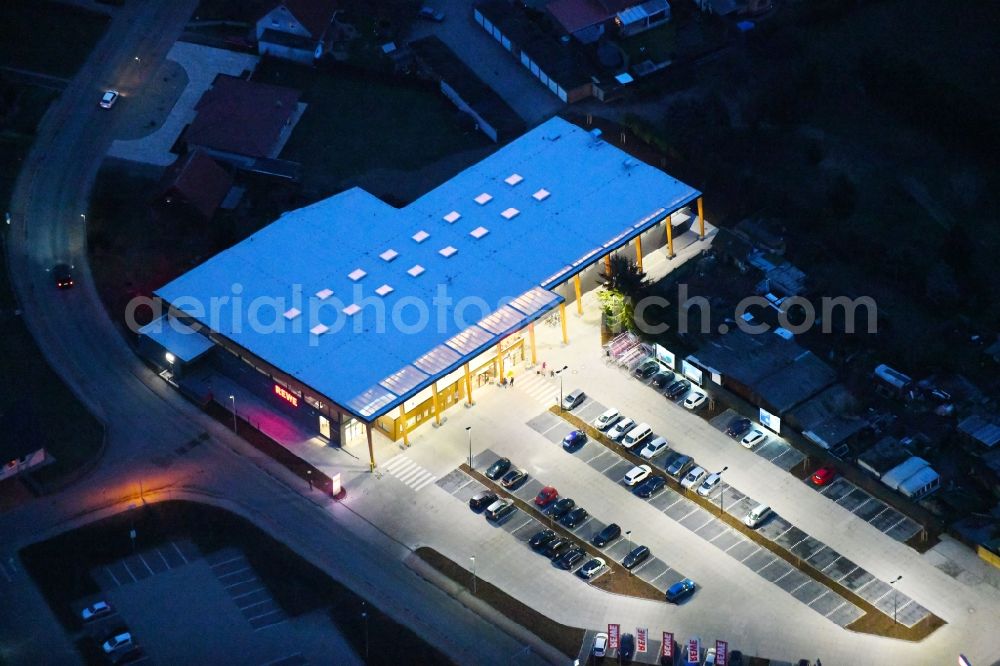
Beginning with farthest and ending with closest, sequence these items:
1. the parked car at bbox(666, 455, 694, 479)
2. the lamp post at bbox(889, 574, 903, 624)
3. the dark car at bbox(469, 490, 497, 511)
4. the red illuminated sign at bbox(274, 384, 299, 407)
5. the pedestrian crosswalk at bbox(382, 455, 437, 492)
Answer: the red illuminated sign at bbox(274, 384, 299, 407), the pedestrian crosswalk at bbox(382, 455, 437, 492), the parked car at bbox(666, 455, 694, 479), the dark car at bbox(469, 490, 497, 511), the lamp post at bbox(889, 574, 903, 624)

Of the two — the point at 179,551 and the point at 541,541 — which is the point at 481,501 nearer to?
the point at 541,541

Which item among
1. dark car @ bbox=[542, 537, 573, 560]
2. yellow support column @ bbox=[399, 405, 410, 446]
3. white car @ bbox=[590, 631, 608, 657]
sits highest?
yellow support column @ bbox=[399, 405, 410, 446]

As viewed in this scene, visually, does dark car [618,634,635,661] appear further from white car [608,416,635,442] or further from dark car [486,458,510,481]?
white car [608,416,635,442]

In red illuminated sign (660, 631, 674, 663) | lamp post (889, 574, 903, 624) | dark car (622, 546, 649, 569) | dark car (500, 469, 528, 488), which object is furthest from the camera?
dark car (500, 469, 528, 488)

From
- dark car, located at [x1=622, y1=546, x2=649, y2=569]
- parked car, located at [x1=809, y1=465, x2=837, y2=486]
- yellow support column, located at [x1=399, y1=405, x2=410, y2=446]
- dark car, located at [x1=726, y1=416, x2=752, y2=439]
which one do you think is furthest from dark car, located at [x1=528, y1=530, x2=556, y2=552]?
parked car, located at [x1=809, y1=465, x2=837, y2=486]

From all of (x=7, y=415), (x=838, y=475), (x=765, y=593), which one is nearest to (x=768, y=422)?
(x=838, y=475)

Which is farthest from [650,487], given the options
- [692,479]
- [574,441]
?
[574,441]
